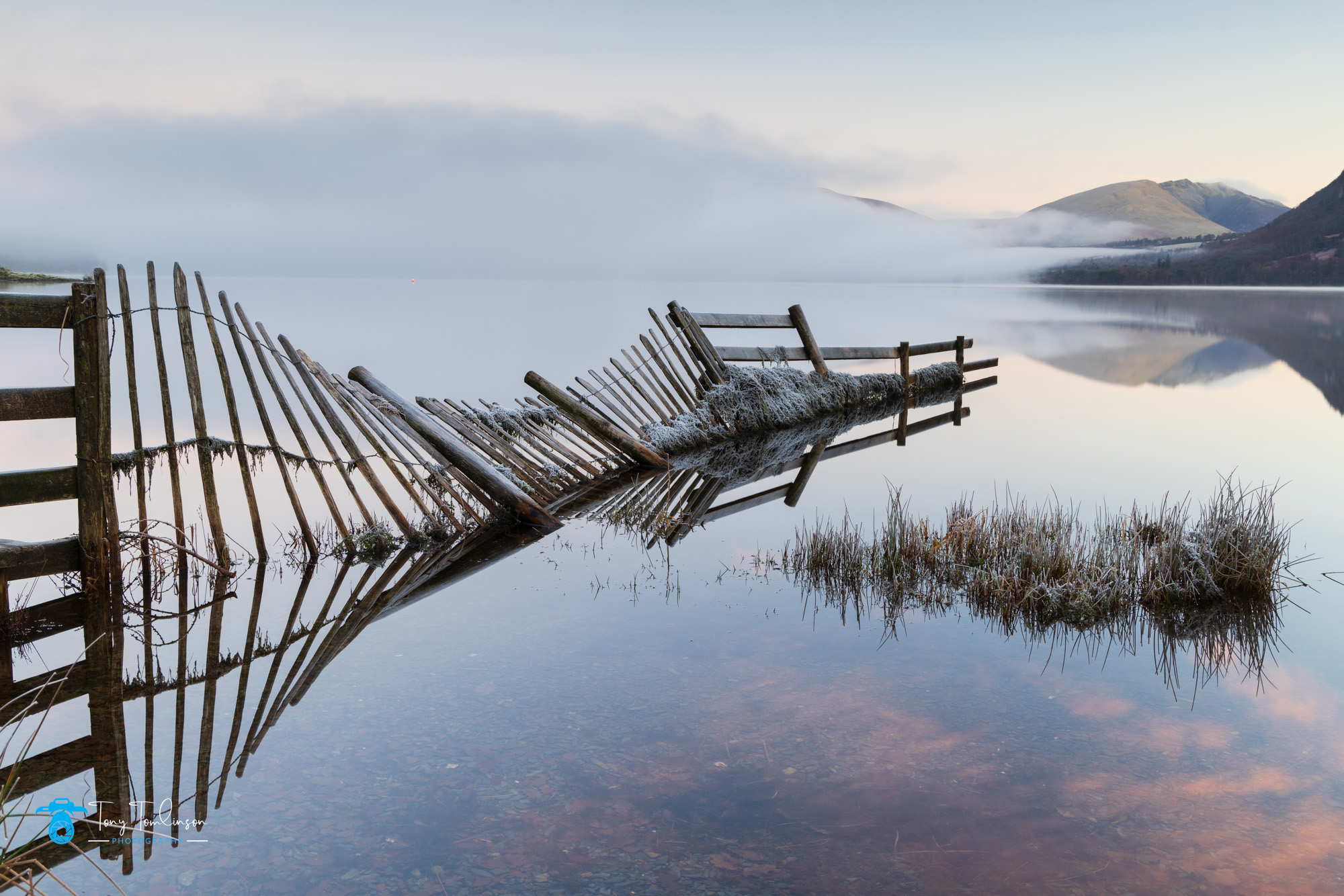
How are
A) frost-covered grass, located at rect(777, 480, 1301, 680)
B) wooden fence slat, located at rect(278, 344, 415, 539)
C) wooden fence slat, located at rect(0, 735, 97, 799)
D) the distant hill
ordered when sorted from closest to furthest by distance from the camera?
wooden fence slat, located at rect(0, 735, 97, 799) → frost-covered grass, located at rect(777, 480, 1301, 680) → wooden fence slat, located at rect(278, 344, 415, 539) → the distant hill

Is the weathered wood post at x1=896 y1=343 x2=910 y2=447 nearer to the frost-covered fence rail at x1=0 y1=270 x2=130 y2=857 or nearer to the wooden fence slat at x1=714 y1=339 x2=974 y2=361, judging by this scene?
the wooden fence slat at x1=714 y1=339 x2=974 y2=361

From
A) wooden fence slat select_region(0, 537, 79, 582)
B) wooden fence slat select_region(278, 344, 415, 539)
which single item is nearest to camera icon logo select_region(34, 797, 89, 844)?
A: wooden fence slat select_region(0, 537, 79, 582)

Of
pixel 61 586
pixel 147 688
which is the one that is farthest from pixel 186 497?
pixel 147 688

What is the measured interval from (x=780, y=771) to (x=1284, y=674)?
2.98 metres

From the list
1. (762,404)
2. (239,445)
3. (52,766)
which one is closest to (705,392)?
(762,404)

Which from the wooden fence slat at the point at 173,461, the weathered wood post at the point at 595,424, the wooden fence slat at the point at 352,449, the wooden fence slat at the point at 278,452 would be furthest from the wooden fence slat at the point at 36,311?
the weathered wood post at the point at 595,424

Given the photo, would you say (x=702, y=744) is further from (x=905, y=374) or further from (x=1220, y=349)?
(x=1220, y=349)

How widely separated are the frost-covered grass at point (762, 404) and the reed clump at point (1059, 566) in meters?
4.10

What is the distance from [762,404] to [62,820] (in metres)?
9.74

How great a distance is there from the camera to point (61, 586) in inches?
212

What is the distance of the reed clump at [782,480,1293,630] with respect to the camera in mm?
5520

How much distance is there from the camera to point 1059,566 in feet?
19.0

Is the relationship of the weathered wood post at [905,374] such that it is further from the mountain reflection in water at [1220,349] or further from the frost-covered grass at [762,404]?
the mountain reflection in water at [1220,349]

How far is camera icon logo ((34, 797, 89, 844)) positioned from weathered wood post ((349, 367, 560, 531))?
13.5 ft
